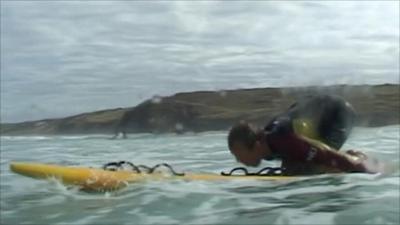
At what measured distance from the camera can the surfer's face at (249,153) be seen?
11227 millimetres

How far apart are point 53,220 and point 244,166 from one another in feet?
12.0

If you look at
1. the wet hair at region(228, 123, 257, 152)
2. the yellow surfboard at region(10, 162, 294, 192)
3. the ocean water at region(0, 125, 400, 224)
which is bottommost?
the ocean water at region(0, 125, 400, 224)

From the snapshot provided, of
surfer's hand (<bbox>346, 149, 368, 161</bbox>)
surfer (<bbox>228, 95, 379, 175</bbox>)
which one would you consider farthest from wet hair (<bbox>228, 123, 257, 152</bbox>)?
surfer's hand (<bbox>346, 149, 368, 161</bbox>)

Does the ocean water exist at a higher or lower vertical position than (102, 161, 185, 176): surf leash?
lower

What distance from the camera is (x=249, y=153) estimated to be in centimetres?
1133

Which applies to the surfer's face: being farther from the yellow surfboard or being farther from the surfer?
the yellow surfboard

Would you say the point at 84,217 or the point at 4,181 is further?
the point at 4,181

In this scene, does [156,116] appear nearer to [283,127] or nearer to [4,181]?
[4,181]

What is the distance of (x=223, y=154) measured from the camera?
842 inches

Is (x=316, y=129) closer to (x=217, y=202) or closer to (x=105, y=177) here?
(x=217, y=202)

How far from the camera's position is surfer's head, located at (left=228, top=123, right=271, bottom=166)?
11.2 metres

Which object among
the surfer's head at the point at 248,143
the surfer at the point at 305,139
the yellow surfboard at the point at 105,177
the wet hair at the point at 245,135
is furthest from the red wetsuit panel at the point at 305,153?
the yellow surfboard at the point at 105,177

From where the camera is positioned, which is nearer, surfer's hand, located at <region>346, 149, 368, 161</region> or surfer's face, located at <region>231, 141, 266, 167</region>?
surfer's face, located at <region>231, 141, 266, 167</region>

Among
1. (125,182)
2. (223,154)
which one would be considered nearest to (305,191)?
(125,182)
